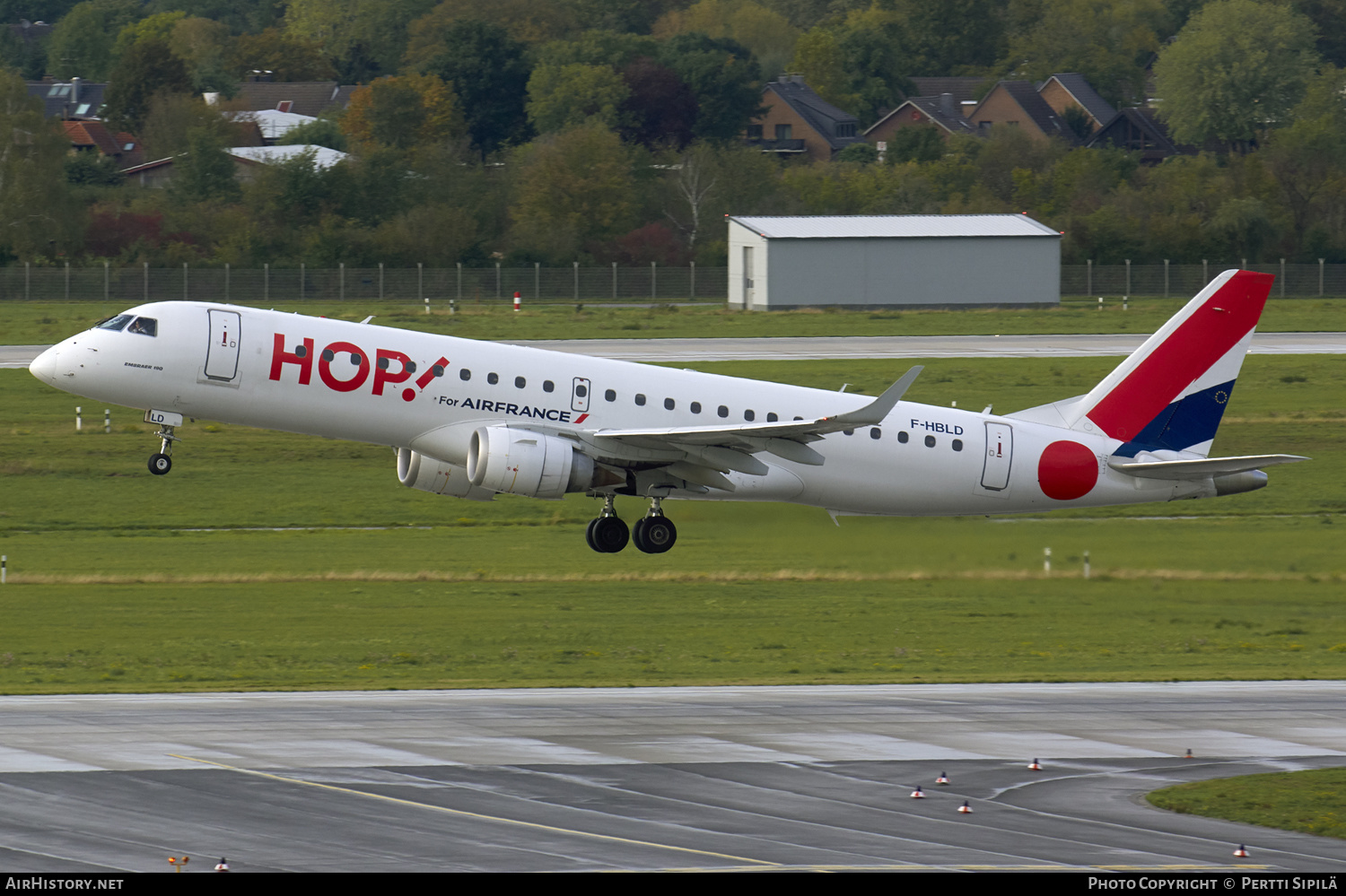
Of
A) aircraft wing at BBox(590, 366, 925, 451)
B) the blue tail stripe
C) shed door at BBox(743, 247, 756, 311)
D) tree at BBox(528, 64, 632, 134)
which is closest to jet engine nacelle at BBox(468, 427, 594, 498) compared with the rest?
aircraft wing at BBox(590, 366, 925, 451)

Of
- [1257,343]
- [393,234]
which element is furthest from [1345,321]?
[393,234]

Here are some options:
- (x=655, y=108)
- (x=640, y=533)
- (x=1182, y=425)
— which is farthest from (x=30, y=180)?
(x=1182, y=425)

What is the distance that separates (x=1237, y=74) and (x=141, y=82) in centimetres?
11184

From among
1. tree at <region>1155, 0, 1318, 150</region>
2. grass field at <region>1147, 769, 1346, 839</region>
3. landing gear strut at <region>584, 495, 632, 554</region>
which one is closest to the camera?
grass field at <region>1147, 769, 1346, 839</region>

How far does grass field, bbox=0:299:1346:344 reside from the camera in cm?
9781

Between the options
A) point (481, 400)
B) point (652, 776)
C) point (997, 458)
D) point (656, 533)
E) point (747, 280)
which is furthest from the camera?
point (747, 280)

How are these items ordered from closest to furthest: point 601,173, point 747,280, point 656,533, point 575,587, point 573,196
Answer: point 656,533 → point 575,587 → point 747,280 → point 573,196 → point 601,173

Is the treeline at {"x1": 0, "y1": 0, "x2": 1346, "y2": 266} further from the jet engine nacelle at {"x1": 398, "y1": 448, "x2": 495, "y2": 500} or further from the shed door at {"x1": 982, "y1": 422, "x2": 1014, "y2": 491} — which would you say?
the shed door at {"x1": 982, "y1": 422, "x2": 1014, "y2": 491}

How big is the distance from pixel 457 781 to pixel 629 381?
15147 millimetres

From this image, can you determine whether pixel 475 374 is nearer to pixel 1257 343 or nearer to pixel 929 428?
pixel 929 428

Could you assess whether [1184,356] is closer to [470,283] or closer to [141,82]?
[470,283]

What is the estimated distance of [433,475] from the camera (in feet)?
138

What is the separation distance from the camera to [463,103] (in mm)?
178625

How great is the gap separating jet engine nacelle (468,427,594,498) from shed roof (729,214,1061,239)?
72.0 m
